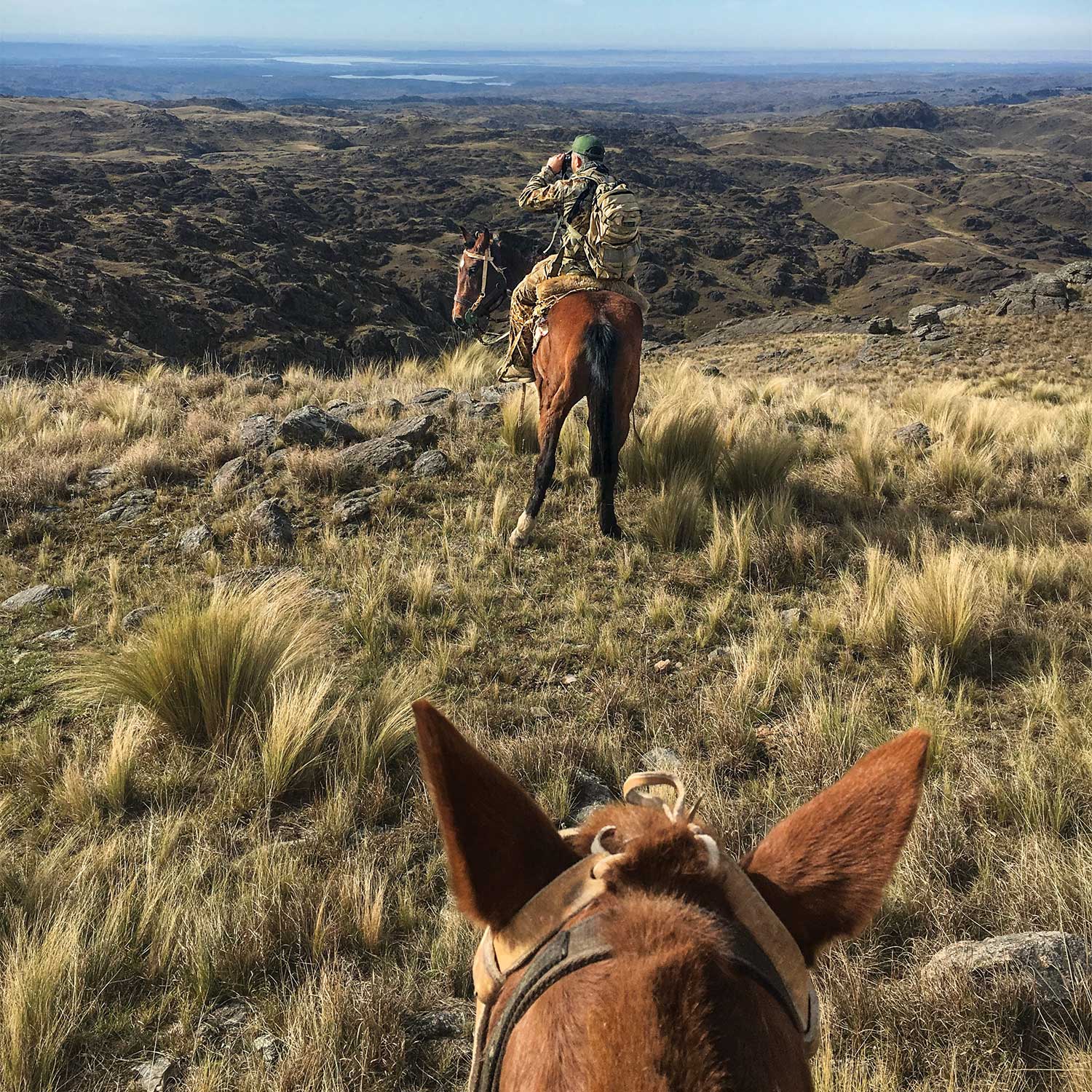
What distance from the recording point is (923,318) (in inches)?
949

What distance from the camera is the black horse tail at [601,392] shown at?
4.96m

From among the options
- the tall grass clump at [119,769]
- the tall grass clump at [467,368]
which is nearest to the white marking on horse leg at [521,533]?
the tall grass clump at [119,769]

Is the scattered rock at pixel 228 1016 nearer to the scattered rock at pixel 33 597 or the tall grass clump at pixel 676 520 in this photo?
the scattered rock at pixel 33 597

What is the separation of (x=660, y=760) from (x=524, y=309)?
4327mm

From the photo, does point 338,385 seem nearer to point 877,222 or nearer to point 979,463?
point 979,463

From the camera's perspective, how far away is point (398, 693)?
320 centimetres

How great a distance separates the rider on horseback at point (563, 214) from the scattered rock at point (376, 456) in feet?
4.01

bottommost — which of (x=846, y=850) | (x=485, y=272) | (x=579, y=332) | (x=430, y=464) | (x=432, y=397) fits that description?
(x=430, y=464)

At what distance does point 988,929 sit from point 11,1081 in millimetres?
2646

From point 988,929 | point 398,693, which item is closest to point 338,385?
point 398,693

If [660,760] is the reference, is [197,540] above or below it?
above

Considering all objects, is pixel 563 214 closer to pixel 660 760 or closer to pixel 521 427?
pixel 521 427

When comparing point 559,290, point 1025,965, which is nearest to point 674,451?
point 559,290

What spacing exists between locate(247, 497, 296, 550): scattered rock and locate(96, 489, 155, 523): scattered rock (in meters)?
0.97
